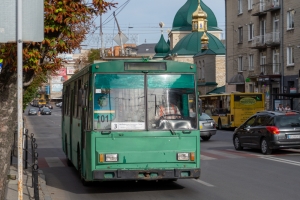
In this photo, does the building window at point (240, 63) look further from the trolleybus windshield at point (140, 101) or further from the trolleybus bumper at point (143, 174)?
the trolleybus bumper at point (143, 174)

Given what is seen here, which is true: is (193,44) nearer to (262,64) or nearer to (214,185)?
(262,64)

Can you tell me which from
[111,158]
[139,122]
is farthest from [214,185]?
[111,158]

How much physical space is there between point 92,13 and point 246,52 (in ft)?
159

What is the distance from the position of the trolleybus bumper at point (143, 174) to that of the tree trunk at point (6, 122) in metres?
3.32

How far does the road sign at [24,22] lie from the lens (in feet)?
23.4

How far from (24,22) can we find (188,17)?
97.7 m

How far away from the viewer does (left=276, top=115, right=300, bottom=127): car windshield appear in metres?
21.7

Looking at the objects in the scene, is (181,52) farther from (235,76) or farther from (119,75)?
(119,75)

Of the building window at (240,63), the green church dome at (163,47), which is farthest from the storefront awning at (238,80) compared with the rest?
the green church dome at (163,47)

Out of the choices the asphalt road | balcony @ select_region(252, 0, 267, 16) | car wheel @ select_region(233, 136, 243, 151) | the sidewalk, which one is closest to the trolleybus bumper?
the asphalt road

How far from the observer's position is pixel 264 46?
53250 mm

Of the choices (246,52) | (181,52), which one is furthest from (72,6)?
(181,52)

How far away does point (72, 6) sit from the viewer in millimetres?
10820

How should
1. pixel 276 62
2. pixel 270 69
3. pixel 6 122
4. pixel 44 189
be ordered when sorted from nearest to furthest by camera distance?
1. pixel 6 122
2. pixel 44 189
3. pixel 276 62
4. pixel 270 69
